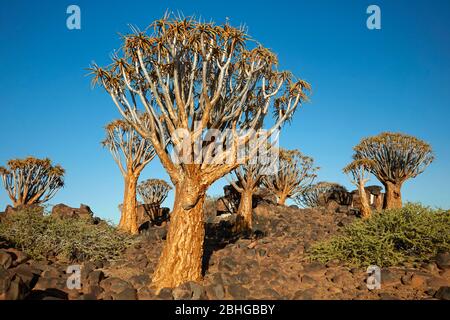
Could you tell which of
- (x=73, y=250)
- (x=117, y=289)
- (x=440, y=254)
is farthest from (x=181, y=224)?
(x=440, y=254)

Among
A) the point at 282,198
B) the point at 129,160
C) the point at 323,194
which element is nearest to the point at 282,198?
the point at 282,198

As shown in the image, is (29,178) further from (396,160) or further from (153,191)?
(396,160)

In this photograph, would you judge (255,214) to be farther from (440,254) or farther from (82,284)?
(82,284)

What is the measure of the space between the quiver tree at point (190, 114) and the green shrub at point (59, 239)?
3237 mm

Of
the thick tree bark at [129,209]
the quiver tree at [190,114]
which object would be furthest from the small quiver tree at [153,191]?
the quiver tree at [190,114]

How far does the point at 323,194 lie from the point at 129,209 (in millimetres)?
17200

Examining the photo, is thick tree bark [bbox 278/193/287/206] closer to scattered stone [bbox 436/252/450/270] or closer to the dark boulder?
the dark boulder

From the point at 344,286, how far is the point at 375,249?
6.58ft

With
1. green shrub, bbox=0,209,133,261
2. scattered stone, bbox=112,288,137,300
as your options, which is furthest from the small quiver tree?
scattered stone, bbox=112,288,137,300

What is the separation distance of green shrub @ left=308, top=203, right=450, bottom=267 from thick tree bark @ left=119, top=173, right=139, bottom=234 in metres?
7.50

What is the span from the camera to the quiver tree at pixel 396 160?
64.4 feet

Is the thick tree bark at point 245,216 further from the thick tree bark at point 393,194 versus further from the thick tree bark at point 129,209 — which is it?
the thick tree bark at point 393,194
